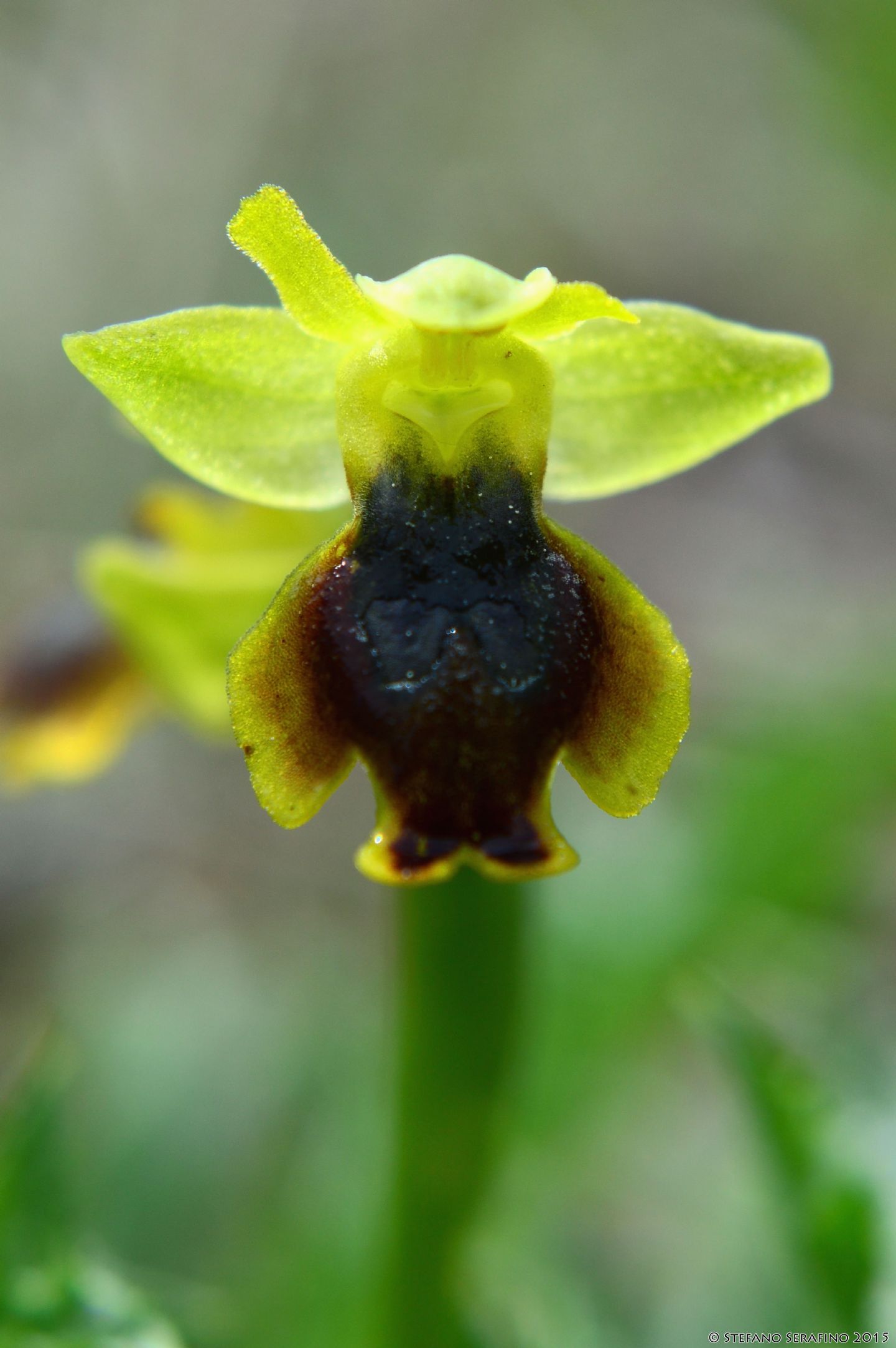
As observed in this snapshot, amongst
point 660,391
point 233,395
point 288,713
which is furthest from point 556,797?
point 288,713

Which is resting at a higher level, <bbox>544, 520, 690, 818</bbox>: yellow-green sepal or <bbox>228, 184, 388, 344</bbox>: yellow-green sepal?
<bbox>228, 184, 388, 344</bbox>: yellow-green sepal

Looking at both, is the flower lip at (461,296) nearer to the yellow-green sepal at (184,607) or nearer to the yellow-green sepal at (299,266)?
the yellow-green sepal at (299,266)

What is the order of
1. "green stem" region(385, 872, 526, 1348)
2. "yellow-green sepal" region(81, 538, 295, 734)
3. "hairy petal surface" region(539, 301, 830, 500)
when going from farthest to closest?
"yellow-green sepal" region(81, 538, 295, 734)
"green stem" region(385, 872, 526, 1348)
"hairy petal surface" region(539, 301, 830, 500)

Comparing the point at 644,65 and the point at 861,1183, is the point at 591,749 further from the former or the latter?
the point at 644,65

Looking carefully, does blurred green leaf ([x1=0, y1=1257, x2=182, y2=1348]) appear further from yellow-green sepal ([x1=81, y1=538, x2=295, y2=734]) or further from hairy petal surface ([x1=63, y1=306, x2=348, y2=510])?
hairy petal surface ([x1=63, y1=306, x2=348, y2=510])

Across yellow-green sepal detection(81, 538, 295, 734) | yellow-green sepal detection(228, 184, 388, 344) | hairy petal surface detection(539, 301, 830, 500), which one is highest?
yellow-green sepal detection(228, 184, 388, 344)

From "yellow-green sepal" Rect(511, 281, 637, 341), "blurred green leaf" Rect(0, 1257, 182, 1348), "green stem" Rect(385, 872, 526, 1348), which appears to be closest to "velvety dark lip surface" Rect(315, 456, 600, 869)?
"yellow-green sepal" Rect(511, 281, 637, 341)
